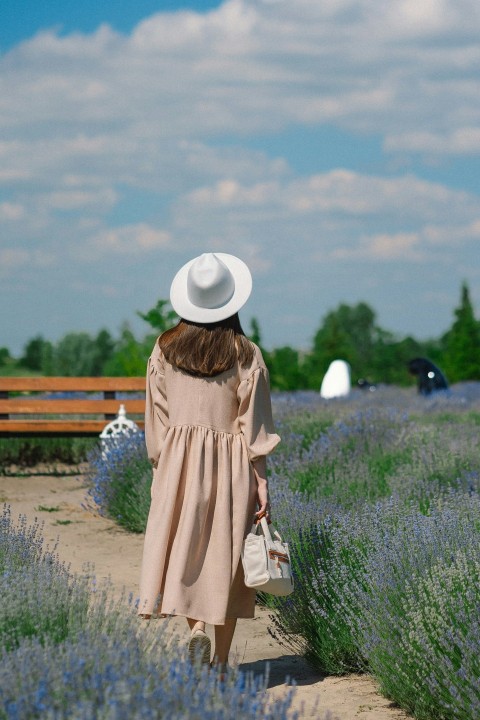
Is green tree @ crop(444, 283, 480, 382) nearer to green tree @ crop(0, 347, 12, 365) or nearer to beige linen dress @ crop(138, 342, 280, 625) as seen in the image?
green tree @ crop(0, 347, 12, 365)

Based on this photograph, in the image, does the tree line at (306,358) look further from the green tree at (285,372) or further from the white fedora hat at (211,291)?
the white fedora hat at (211,291)

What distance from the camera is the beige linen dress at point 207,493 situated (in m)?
3.77

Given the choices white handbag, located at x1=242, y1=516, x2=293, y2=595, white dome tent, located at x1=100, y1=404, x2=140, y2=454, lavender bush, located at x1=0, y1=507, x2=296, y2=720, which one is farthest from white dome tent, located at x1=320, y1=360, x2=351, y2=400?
lavender bush, located at x1=0, y1=507, x2=296, y2=720

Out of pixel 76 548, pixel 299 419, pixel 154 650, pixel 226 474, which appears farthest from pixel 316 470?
pixel 154 650

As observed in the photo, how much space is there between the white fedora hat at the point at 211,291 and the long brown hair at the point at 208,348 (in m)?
0.04

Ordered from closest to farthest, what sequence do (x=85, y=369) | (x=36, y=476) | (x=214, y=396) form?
(x=214, y=396), (x=36, y=476), (x=85, y=369)

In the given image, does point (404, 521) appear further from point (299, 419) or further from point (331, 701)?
point (299, 419)

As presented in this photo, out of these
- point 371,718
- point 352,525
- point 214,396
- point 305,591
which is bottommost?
point 371,718

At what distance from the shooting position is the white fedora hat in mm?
3857

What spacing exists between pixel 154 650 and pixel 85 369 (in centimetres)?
2813

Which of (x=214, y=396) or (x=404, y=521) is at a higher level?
(x=214, y=396)

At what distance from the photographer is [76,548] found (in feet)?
21.9

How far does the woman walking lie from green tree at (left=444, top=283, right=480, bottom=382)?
27216 millimetres

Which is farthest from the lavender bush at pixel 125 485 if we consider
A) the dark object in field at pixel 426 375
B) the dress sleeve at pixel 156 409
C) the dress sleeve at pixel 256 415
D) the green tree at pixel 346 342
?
the green tree at pixel 346 342
